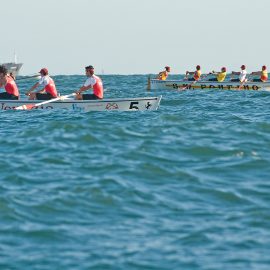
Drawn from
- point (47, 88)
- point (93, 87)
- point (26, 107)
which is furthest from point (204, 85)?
point (26, 107)

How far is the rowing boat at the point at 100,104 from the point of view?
84.0 feet

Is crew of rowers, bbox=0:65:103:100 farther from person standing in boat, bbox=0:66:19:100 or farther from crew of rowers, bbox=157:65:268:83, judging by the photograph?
A: crew of rowers, bbox=157:65:268:83

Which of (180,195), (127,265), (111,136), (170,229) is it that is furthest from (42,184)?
(111,136)

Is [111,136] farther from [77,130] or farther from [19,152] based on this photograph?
[19,152]

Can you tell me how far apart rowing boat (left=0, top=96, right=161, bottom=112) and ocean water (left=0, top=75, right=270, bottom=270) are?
8402mm

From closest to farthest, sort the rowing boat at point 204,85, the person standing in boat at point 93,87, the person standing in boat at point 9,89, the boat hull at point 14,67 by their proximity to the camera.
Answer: the person standing in boat at point 93,87
the person standing in boat at point 9,89
the rowing boat at point 204,85
the boat hull at point 14,67

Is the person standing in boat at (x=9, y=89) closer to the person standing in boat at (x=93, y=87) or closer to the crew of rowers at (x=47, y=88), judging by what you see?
the crew of rowers at (x=47, y=88)

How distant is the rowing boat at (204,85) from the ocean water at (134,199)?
93.6 ft

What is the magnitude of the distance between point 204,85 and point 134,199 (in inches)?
1444

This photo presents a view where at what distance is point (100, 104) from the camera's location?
84.0ft

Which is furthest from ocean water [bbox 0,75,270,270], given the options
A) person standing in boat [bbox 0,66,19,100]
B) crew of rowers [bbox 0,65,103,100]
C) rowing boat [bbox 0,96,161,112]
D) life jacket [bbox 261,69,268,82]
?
life jacket [bbox 261,69,268,82]

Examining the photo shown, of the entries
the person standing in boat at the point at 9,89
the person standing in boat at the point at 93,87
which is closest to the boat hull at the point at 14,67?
the person standing in boat at the point at 9,89

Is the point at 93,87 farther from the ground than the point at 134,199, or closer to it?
farther from the ground

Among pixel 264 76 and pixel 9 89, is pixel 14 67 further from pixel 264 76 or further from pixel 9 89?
pixel 9 89
